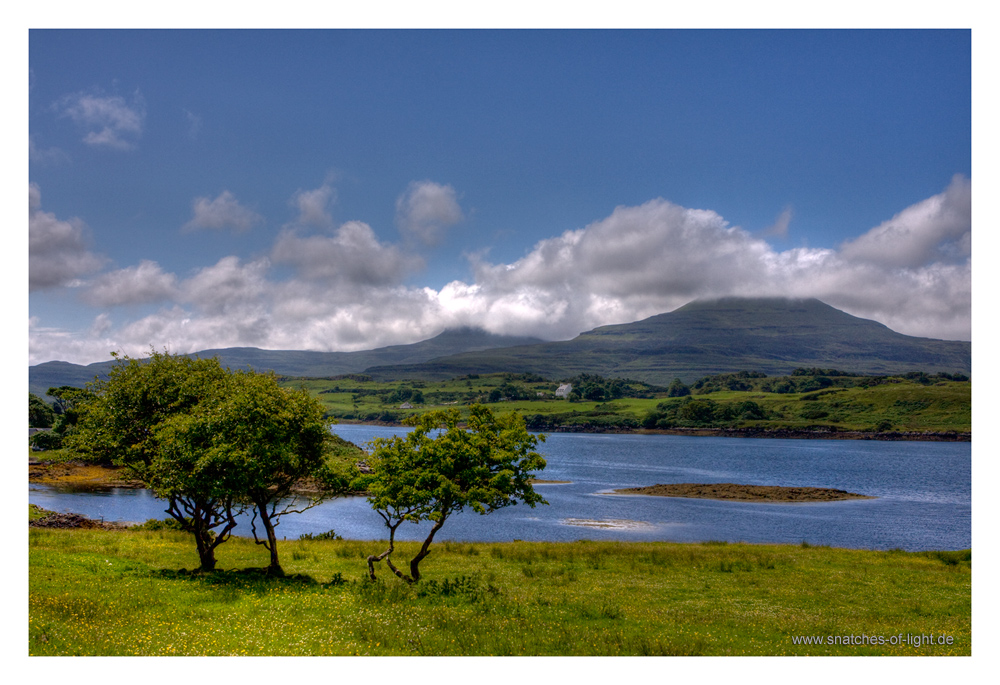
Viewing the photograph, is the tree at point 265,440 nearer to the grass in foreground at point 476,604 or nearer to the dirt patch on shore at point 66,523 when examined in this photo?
the grass in foreground at point 476,604

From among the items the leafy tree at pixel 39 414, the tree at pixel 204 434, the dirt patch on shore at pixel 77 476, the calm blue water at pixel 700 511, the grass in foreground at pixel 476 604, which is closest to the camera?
the grass in foreground at pixel 476 604

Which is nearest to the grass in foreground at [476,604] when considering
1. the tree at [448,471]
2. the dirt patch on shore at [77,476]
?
the tree at [448,471]

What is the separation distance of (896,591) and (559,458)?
124m

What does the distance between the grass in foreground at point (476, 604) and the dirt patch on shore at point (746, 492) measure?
55.7 meters

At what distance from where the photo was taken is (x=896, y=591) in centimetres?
3092

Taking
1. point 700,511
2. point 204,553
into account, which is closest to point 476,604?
point 204,553

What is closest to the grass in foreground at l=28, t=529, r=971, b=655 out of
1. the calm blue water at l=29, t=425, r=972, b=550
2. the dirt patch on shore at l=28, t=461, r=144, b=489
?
the calm blue water at l=29, t=425, r=972, b=550

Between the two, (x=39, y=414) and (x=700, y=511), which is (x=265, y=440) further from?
(x=39, y=414)

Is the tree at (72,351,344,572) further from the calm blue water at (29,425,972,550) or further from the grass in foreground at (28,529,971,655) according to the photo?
the calm blue water at (29,425,972,550)

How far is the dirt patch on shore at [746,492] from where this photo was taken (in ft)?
308

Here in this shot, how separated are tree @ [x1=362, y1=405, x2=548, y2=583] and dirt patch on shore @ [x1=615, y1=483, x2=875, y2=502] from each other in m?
73.7

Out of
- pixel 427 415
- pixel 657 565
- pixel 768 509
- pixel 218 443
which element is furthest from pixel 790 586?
pixel 768 509

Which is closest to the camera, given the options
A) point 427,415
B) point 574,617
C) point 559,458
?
point 574,617

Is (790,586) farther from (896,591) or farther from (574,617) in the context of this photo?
(574,617)
